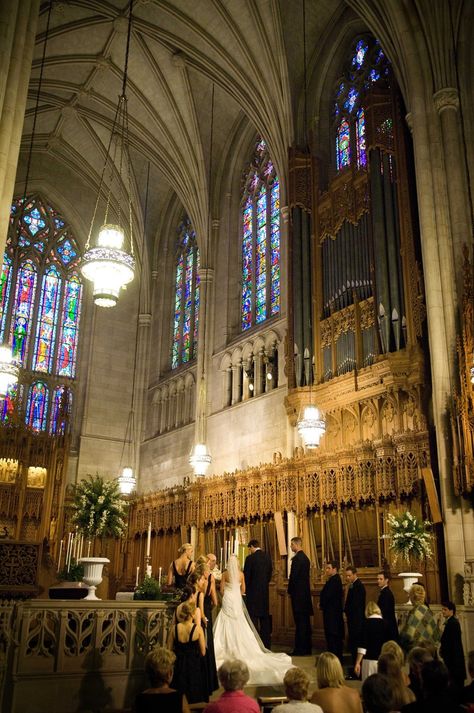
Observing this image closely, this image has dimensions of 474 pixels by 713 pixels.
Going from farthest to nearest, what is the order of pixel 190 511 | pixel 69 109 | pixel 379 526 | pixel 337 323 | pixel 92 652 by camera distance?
pixel 69 109 → pixel 190 511 → pixel 337 323 → pixel 379 526 → pixel 92 652

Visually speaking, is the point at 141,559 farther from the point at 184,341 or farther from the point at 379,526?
the point at 379,526

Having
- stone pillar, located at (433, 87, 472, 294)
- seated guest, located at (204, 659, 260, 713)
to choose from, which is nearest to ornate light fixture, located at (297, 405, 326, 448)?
stone pillar, located at (433, 87, 472, 294)

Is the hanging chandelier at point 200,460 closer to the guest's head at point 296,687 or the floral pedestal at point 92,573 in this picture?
the floral pedestal at point 92,573

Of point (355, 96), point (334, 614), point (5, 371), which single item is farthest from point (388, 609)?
point (355, 96)

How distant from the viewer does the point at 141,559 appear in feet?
72.4

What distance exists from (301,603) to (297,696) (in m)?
7.35

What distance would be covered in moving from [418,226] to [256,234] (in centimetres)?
806

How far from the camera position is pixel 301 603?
11.6 meters

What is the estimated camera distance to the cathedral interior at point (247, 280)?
1352 cm

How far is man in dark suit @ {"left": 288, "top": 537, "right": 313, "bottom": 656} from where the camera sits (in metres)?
11.6

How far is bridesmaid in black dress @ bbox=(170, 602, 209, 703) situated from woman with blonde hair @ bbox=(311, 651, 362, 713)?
273 cm

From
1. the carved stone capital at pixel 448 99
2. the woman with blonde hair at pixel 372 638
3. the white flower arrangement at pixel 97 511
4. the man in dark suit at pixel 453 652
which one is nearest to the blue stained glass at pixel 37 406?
the white flower arrangement at pixel 97 511

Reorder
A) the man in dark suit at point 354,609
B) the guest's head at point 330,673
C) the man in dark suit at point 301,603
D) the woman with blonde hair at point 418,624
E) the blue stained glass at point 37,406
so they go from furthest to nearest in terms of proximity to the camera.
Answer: the blue stained glass at point 37,406, the man in dark suit at point 301,603, the man in dark suit at point 354,609, the woman with blonde hair at point 418,624, the guest's head at point 330,673

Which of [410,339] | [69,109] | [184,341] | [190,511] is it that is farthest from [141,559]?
[69,109]
